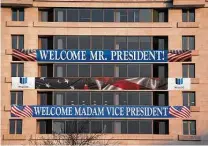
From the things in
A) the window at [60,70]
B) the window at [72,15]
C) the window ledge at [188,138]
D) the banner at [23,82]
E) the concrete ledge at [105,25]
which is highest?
the window at [72,15]

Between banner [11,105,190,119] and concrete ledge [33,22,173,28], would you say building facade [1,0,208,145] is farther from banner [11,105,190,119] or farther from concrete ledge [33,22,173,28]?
banner [11,105,190,119]

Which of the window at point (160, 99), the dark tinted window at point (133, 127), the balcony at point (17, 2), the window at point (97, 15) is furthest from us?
the window at point (97, 15)

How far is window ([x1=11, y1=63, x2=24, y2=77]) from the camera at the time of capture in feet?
211

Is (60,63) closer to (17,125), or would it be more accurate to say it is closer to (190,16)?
(17,125)

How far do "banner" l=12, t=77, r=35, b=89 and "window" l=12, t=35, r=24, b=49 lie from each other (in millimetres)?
3001

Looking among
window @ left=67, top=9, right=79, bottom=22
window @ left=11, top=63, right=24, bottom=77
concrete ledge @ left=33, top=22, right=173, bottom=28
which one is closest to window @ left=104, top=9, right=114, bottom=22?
concrete ledge @ left=33, top=22, right=173, bottom=28

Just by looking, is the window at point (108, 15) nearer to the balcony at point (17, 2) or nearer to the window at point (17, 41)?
the balcony at point (17, 2)

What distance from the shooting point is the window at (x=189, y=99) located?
6419 cm

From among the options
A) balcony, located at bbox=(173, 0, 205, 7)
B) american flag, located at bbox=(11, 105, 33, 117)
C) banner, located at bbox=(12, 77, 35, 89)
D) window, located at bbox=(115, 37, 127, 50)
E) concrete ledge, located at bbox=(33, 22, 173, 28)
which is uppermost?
balcony, located at bbox=(173, 0, 205, 7)

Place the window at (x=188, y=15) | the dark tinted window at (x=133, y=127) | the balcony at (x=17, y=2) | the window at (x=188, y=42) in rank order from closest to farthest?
1. the dark tinted window at (x=133, y=127)
2. the balcony at (x=17, y=2)
3. the window at (x=188, y=42)
4. the window at (x=188, y=15)

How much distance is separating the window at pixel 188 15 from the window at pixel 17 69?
51.6 feet

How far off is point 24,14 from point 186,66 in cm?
1584

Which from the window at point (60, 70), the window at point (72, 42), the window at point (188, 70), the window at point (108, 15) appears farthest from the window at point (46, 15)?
the window at point (188, 70)

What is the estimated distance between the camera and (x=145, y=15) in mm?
65000
